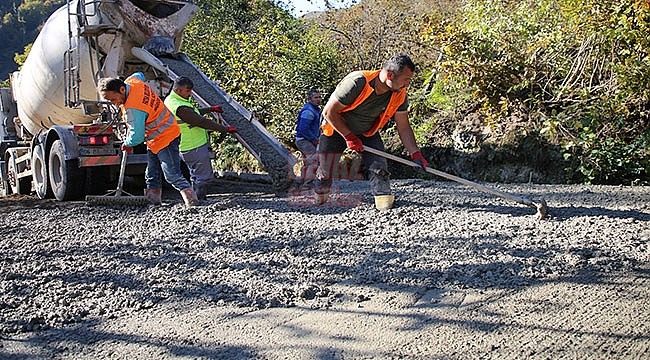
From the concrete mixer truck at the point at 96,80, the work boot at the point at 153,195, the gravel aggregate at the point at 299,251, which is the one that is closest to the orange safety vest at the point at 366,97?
the gravel aggregate at the point at 299,251

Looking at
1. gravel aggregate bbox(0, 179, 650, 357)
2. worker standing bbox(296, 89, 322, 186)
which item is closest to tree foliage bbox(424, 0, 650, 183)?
gravel aggregate bbox(0, 179, 650, 357)

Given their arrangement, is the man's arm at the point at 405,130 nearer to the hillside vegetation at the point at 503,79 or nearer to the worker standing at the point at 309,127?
the worker standing at the point at 309,127

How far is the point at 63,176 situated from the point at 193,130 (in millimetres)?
2348

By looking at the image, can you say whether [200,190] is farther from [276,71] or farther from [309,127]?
[276,71]

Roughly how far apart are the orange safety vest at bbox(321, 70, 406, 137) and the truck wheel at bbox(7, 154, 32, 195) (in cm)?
662

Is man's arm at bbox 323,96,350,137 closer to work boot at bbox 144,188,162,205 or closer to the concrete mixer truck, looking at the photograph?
the concrete mixer truck

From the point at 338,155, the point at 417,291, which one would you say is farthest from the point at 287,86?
the point at 417,291

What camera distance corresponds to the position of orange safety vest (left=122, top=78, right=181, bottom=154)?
605cm

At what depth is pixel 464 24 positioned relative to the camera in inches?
379

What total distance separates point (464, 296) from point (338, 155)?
9.10 feet

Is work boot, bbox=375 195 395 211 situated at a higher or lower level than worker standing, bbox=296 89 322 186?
lower

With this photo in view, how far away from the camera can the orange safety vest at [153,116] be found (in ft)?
19.9

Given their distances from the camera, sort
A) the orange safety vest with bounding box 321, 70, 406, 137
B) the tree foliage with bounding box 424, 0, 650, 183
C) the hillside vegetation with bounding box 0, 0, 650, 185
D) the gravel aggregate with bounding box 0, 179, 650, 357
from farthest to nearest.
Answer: the hillside vegetation with bounding box 0, 0, 650, 185 → the tree foliage with bounding box 424, 0, 650, 183 → the orange safety vest with bounding box 321, 70, 406, 137 → the gravel aggregate with bounding box 0, 179, 650, 357

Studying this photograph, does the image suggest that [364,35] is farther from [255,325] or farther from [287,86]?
[255,325]
